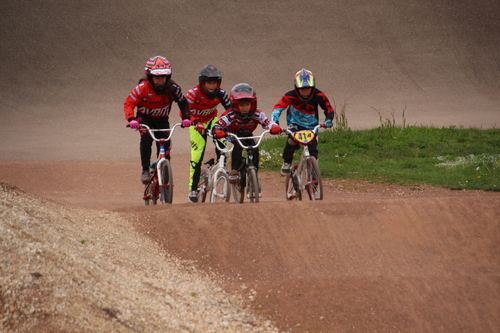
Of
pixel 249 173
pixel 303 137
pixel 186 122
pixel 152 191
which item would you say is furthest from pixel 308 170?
pixel 152 191

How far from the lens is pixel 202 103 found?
9289mm

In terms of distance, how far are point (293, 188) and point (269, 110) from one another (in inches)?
548

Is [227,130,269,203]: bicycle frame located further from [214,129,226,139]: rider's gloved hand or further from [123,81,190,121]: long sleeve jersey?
[123,81,190,121]: long sleeve jersey

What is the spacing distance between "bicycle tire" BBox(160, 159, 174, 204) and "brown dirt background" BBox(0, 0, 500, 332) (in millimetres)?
580

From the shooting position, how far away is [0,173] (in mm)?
13922

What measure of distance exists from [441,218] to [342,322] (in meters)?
2.66

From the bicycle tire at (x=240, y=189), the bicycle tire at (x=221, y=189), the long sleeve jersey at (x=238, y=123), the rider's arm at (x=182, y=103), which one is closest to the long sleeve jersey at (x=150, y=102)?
the rider's arm at (x=182, y=103)

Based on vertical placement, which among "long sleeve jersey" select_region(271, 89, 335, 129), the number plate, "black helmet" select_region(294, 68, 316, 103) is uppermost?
"black helmet" select_region(294, 68, 316, 103)

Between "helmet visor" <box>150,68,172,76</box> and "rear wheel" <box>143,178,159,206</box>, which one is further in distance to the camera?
"rear wheel" <box>143,178,159,206</box>

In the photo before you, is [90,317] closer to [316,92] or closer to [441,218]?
[441,218]

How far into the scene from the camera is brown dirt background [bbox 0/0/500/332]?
591 cm

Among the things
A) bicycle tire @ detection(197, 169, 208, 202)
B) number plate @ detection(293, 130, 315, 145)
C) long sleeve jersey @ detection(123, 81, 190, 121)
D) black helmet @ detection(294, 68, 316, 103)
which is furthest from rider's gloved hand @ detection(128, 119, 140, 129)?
black helmet @ detection(294, 68, 316, 103)

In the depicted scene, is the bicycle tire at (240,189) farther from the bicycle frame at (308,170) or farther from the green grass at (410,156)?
the green grass at (410,156)

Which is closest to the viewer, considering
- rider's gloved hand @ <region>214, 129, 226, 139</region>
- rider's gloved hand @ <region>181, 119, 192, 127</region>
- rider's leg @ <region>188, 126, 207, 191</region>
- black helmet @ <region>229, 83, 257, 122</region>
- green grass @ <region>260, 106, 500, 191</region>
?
rider's gloved hand @ <region>214, 129, 226, 139</region>
